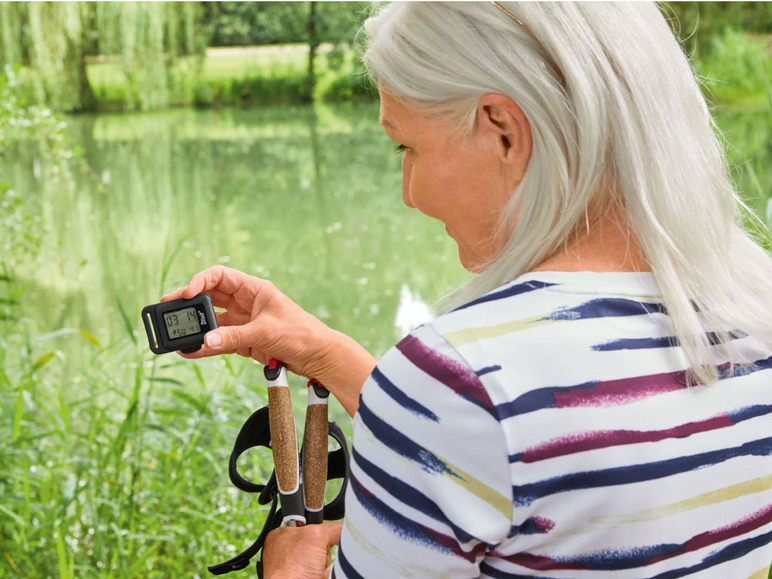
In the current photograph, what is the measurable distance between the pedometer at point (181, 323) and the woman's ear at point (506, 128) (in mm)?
418

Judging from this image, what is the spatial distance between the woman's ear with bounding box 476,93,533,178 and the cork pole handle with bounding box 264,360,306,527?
0.38 metres

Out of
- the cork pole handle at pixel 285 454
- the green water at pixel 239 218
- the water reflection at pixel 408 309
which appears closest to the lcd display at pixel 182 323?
the cork pole handle at pixel 285 454

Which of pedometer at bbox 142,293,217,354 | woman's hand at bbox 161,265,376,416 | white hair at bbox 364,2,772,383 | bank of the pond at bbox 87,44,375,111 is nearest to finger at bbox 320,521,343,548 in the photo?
woman's hand at bbox 161,265,376,416

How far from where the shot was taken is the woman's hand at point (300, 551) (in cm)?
82

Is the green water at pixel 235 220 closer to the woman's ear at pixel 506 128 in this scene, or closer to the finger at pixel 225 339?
the finger at pixel 225 339

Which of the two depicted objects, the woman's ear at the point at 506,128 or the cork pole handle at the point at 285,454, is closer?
the woman's ear at the point at 506,128

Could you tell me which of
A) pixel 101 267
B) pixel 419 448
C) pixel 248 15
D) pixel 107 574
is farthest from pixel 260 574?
pixel 248 15

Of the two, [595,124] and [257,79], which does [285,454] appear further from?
[257,79]

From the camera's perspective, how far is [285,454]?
0.89 meters

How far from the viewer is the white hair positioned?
1.92ft

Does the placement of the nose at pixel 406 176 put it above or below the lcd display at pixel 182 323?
above

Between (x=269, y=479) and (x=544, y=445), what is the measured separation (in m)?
0.48

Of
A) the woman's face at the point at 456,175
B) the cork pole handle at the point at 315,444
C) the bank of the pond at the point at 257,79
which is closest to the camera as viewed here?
the woman's face at the point at 456,175

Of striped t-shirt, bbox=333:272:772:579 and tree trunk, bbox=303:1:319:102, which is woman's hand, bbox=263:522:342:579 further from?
tree trunk, bbox=303:1:319:102
